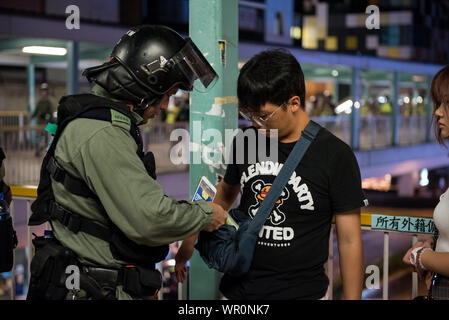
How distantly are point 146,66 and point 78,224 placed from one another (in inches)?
26.6

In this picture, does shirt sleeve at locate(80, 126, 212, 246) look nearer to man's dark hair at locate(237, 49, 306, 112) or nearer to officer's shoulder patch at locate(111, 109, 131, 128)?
officer's shoulder patch at locate(111, 109, 131, 128)

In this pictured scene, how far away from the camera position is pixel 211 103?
293 centimetres

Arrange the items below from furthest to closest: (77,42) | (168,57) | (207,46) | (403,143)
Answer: (403,143) < (77,42) < (207,46) < (168,57)

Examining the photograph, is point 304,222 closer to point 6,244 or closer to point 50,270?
point 50,270

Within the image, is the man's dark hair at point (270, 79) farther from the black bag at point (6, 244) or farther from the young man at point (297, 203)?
the black bag at point (6, 244)

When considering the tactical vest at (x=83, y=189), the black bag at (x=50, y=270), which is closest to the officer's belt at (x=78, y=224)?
the tactical vest at (x=83, y=189)

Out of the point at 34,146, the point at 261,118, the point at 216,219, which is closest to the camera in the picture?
the point at 216,219

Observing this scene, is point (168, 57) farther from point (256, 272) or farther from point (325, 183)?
point (256, 272)

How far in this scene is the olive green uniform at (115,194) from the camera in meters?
1.79

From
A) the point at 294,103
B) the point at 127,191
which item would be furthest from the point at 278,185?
the point at 127,191

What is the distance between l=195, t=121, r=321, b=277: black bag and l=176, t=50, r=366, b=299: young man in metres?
0.04
